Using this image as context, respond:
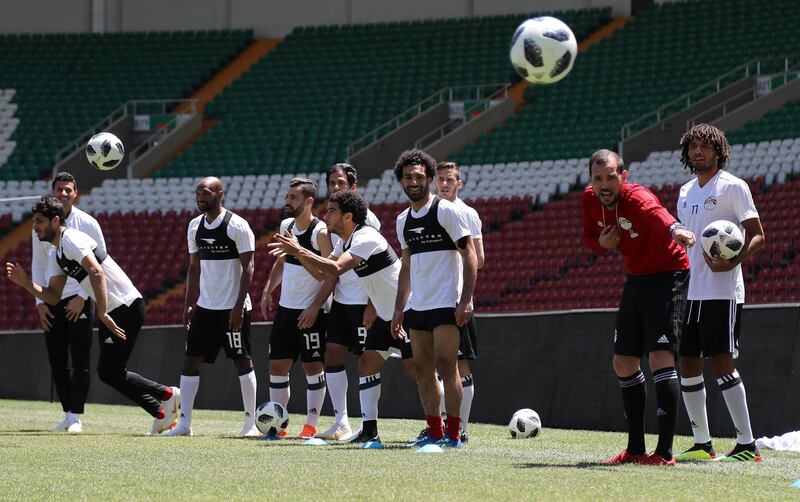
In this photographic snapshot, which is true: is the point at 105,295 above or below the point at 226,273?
below

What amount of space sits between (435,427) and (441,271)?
3.67 ft

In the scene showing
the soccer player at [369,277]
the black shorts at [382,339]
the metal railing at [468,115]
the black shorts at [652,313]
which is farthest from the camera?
the metal railing at [468,115]

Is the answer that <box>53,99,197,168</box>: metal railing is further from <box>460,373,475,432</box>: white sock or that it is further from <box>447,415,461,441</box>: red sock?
<box>447,415,461,441</box>: red sock

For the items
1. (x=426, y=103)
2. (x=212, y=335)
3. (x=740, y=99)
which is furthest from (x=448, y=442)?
(x=426, y=103)

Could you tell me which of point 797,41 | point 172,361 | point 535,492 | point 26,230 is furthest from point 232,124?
point 535,492

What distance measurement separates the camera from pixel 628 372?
813 cm

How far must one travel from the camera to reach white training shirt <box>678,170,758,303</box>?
8273 mm

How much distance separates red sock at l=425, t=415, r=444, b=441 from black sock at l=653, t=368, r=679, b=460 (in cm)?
177

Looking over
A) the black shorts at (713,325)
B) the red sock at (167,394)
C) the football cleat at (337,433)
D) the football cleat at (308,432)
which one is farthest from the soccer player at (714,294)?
the red sock at (167,394)

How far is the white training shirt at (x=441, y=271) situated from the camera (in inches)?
354

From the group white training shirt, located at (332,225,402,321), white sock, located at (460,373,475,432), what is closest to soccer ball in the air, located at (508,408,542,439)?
white sock, located at (460,373,475,432)

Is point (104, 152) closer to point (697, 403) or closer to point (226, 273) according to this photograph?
point (226, 273)

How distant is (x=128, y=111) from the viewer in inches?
1417

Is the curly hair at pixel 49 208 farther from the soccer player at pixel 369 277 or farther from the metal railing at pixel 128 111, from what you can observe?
the metal railing at pixel 128 111
